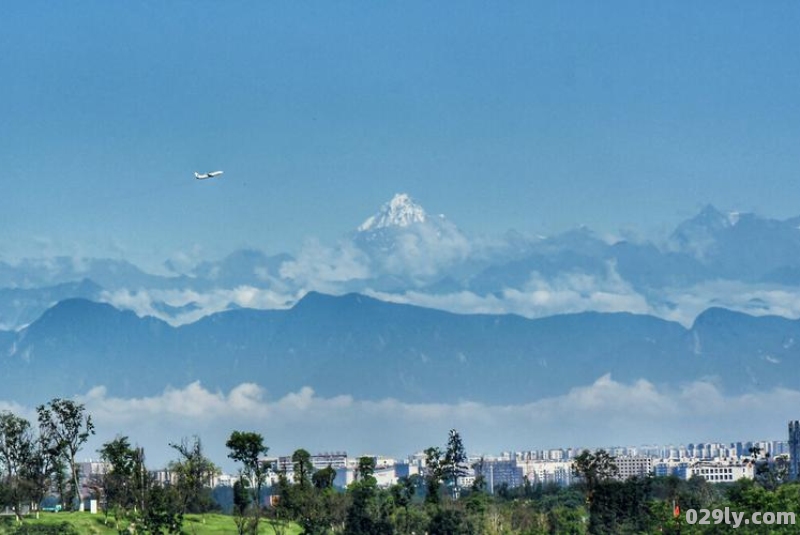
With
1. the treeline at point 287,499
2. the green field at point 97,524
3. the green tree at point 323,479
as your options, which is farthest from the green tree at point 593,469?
the green field at point 97,524

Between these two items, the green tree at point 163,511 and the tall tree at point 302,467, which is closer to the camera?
the green tree at point 163,511

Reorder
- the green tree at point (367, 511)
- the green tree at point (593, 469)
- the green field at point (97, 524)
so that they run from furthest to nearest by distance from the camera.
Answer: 1. the green tree at point (593, 469)
2. the green tree at point (367, 511)
3. the green field at point (97, 524)

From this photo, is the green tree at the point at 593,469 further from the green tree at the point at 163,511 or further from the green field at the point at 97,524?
the green tree at the point at 163,511

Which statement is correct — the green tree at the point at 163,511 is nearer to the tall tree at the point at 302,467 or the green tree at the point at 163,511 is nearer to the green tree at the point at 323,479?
the tall tree at the point at 302,467

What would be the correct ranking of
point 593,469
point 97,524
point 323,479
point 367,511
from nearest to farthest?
point 97,524, point 367,511, point 593,469, point 323,479

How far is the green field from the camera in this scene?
381 ft

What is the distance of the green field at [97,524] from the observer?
116 meters

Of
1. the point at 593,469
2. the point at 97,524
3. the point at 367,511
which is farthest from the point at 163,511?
the point at 593,469

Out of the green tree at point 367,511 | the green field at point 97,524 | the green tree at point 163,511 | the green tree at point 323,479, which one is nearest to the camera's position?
the green field at point 97,524

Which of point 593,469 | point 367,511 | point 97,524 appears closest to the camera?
point 97,524

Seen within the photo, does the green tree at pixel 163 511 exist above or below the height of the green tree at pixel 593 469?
below

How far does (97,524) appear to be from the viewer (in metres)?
122

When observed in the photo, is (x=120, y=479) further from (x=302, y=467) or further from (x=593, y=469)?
(x=593, y=469)

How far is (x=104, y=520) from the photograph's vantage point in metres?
125
